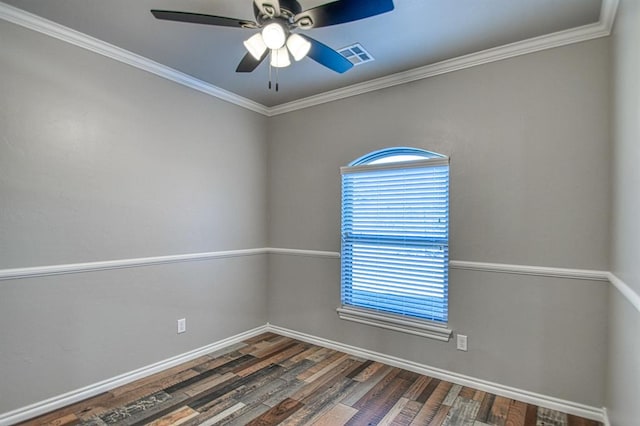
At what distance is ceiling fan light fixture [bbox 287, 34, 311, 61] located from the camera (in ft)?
6.09

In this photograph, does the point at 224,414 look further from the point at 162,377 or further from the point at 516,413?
the point at 516,413

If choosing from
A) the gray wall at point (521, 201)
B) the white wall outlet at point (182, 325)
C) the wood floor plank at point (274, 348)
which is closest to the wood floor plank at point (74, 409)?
the white wall outlet at point (182, 325)

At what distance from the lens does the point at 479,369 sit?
2.68m

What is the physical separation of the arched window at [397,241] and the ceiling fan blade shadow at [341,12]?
158 cm

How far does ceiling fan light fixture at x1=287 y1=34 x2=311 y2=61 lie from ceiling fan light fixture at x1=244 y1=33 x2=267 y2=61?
0.53ft

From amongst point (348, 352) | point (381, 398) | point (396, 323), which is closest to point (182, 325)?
point (348, 352)

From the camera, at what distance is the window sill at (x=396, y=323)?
2844mm

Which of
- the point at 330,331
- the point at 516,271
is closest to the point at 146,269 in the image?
the point at 330,331

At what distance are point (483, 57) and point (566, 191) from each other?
1.23 m

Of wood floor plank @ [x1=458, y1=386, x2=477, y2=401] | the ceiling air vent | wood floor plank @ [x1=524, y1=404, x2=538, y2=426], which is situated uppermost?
the ceiling air vent

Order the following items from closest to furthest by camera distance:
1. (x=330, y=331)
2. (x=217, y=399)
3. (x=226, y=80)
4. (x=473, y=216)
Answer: (x=217, y=399), (x=473, y=216), (x=226, y=80), (x=330, y=331)

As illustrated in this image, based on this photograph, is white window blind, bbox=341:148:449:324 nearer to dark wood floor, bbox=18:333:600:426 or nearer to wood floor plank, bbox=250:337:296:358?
dark wood floor, bbox=18:333:600:426

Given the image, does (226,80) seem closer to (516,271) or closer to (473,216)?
(473,216)

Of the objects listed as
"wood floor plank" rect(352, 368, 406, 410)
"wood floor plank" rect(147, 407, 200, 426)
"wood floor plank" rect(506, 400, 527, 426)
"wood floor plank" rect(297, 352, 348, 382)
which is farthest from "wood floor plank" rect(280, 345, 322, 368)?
"wood floor plank" rect(506, 400, 527, 426)
